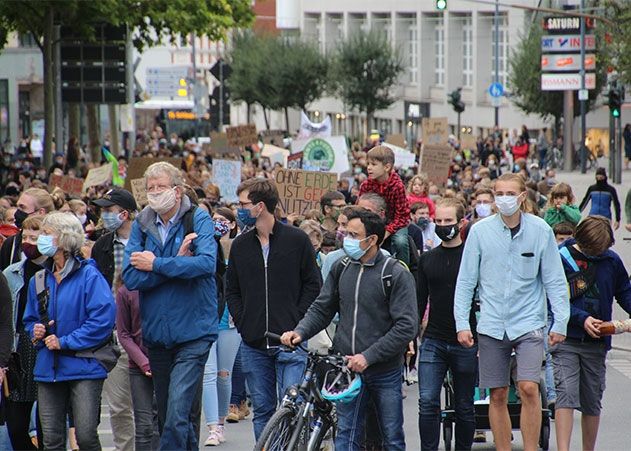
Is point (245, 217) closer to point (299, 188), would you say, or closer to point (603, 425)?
point (603, 425)

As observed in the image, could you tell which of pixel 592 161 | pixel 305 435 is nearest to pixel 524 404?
pixel 305 435

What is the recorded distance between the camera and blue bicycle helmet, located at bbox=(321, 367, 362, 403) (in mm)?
8773

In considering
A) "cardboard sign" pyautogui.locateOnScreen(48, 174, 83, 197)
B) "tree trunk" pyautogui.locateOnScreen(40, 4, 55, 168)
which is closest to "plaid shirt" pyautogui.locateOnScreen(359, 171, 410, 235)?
"cardboard sign" pyautogui.locateOnScreen(48, 174, 83, 197)

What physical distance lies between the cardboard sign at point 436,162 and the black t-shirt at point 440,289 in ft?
48.7

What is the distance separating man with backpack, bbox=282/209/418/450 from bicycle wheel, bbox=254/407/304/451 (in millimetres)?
402

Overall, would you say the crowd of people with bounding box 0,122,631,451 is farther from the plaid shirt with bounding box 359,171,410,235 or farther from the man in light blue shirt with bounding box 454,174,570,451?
the plaid shirt with bounding box 359,171,410,235

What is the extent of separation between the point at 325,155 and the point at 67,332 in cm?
1628

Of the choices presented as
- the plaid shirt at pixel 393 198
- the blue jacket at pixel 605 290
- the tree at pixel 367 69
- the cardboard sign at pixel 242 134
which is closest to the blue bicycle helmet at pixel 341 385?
the blue jacket at pixel 605 290

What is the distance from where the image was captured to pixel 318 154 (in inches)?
991

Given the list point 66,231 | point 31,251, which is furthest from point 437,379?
point 31,251

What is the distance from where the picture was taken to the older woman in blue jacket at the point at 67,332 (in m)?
8.92

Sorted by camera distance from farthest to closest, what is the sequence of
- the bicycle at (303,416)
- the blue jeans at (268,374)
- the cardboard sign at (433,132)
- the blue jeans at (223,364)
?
the cardboard sign at (433,132) → the blue jeans at (223,364) → the blue jeans at (268,374) → the bicycle at (303,416)

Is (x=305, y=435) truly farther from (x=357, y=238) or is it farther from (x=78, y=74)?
(x=78, y=74)

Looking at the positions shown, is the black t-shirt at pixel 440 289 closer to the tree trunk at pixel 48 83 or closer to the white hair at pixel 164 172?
the white hair at pixel 164 172
